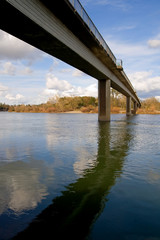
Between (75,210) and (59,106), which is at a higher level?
(59,106)

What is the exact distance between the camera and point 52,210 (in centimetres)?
444

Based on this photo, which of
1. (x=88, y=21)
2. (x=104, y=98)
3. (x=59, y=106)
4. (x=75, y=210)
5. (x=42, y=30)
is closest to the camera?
(x=75, y=210)

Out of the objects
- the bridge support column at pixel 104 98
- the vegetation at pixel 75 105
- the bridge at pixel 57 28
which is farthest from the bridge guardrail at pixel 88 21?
the vegetation at pixel 75 105

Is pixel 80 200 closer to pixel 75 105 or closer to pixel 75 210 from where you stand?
pixel 75 210

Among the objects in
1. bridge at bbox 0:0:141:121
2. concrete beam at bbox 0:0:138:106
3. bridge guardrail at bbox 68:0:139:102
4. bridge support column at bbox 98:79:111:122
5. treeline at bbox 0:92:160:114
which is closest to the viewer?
concrete beam at bbox 0:0:138:106

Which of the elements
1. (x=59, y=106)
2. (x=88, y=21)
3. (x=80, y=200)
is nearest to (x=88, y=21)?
(x=88, y=21)

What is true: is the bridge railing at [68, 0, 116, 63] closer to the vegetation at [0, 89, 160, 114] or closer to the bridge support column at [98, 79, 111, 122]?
the bridge support column at [98, 79, 111, 122]

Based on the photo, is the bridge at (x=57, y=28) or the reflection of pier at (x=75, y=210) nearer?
the reflection of pier at (x=75, y=210)

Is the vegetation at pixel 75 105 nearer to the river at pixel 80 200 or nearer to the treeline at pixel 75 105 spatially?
the treeline at pixel 75 105

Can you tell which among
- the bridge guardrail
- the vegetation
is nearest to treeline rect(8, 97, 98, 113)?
the vegetation

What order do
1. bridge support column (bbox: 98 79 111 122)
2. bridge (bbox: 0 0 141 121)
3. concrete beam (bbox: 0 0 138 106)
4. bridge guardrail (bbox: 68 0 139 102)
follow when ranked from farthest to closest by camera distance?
bridge support column (bbox: 98 79 111 122) → bridge guardrail (bbox: 68 0 139 102) → bridge (bbox: 0 0 141 121) → concrete beam (bbox: 0 0 138 106)

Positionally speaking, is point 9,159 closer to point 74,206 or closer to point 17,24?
point 74,206

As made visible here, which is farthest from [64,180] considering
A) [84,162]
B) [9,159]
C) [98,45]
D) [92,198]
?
[98,45]

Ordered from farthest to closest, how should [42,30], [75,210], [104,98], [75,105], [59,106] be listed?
[75,105], [59,106], [104,98], [42,30], [75,210]
